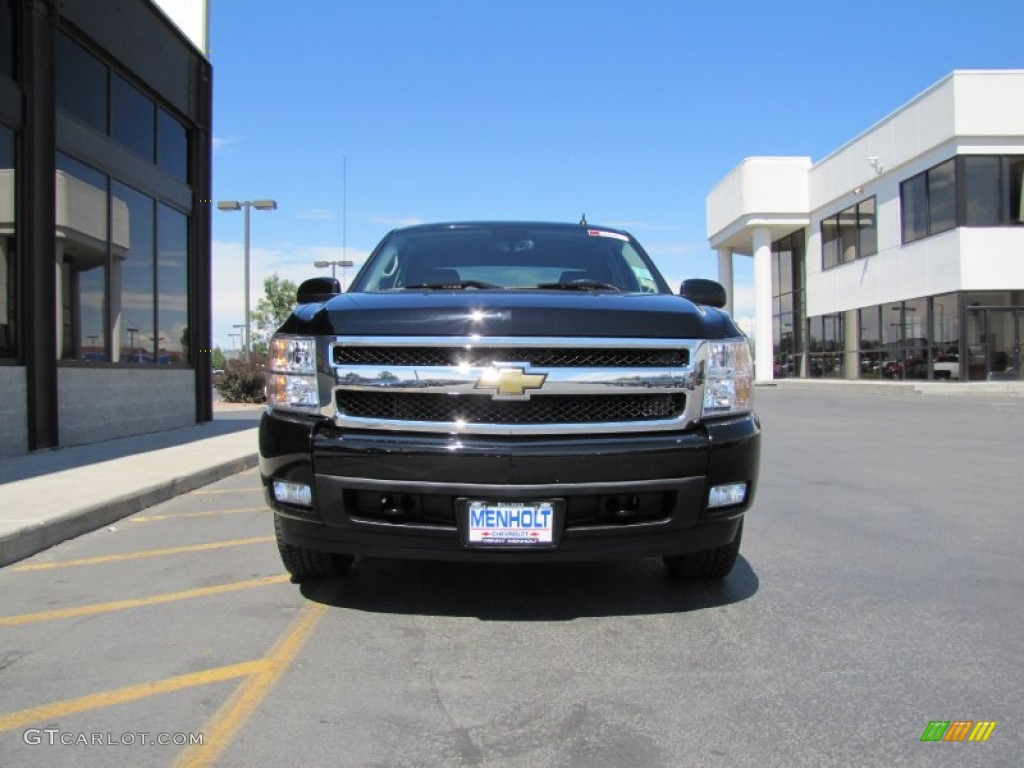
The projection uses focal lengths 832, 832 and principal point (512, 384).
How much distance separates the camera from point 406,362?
356cm

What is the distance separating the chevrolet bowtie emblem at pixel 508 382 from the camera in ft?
11.5

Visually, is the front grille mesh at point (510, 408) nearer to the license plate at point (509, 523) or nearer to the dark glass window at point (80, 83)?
the license plate at point (509, 523)

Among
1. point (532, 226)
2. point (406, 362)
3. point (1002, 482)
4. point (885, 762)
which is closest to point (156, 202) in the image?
point (532, 226)

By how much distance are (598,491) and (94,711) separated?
2041 mm

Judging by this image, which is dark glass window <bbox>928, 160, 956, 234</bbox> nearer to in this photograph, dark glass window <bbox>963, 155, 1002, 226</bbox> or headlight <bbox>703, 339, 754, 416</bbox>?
dark glass window <bbox>963, 155, 1002, 226</bbox>

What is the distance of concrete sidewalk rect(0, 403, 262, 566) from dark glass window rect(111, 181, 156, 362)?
142 centimetres

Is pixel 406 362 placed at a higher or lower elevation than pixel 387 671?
higher

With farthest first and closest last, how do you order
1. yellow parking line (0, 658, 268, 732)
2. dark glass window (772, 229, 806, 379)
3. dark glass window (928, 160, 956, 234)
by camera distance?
1. dark glass window (772, 229, 806, 379)
2. dark glass window (928, 160, 956, 234)
3. yellow parking line (0, 658, 268, 732)

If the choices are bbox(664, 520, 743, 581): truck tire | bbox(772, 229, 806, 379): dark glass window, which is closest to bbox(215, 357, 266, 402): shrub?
bbox(664, 520, 743, 581): truck tire

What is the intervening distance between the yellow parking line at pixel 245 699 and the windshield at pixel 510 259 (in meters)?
1.99

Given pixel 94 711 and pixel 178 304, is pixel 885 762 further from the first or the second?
pixel 178 304

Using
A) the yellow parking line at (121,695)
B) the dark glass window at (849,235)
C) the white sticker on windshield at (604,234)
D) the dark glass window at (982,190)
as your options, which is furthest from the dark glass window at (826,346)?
the yellow parking line at (121,695)

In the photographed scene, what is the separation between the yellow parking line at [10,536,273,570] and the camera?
16.9 feet

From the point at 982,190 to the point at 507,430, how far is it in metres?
25.8
